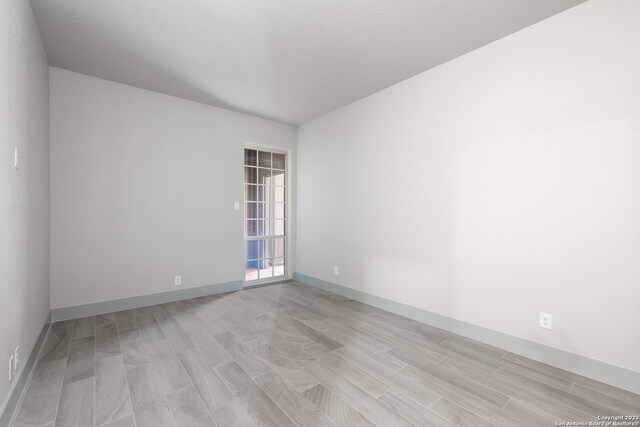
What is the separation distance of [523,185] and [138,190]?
4.14 metres

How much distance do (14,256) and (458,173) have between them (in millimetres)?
3513

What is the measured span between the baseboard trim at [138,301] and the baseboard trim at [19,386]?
71 cm

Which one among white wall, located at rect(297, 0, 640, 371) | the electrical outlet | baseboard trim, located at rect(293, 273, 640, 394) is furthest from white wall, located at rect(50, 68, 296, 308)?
the electrical outlet

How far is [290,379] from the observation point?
81.1 inches

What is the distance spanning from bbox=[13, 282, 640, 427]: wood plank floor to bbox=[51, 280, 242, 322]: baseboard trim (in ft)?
0.53

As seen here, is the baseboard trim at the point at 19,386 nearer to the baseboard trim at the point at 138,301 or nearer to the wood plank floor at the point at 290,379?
the wood plank floor at the point at 290,379

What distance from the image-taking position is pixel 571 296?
7.23 ft

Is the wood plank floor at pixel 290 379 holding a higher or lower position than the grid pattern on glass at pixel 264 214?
lower

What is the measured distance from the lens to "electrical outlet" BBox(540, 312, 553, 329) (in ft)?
7.53

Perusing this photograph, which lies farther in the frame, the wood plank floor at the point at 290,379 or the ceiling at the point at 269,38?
the ceiling at the point at 269,38

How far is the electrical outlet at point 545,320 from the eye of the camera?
2.30 meters

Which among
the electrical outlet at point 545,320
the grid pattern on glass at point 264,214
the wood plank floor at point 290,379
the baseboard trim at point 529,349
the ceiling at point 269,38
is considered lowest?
the wood plank floor at point 290,379

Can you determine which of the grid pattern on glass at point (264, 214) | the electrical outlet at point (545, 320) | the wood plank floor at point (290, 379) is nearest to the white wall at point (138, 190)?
the grid pattern on glass at point (264, 214)

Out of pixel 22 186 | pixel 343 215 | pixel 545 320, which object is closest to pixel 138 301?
pixel 22 186
